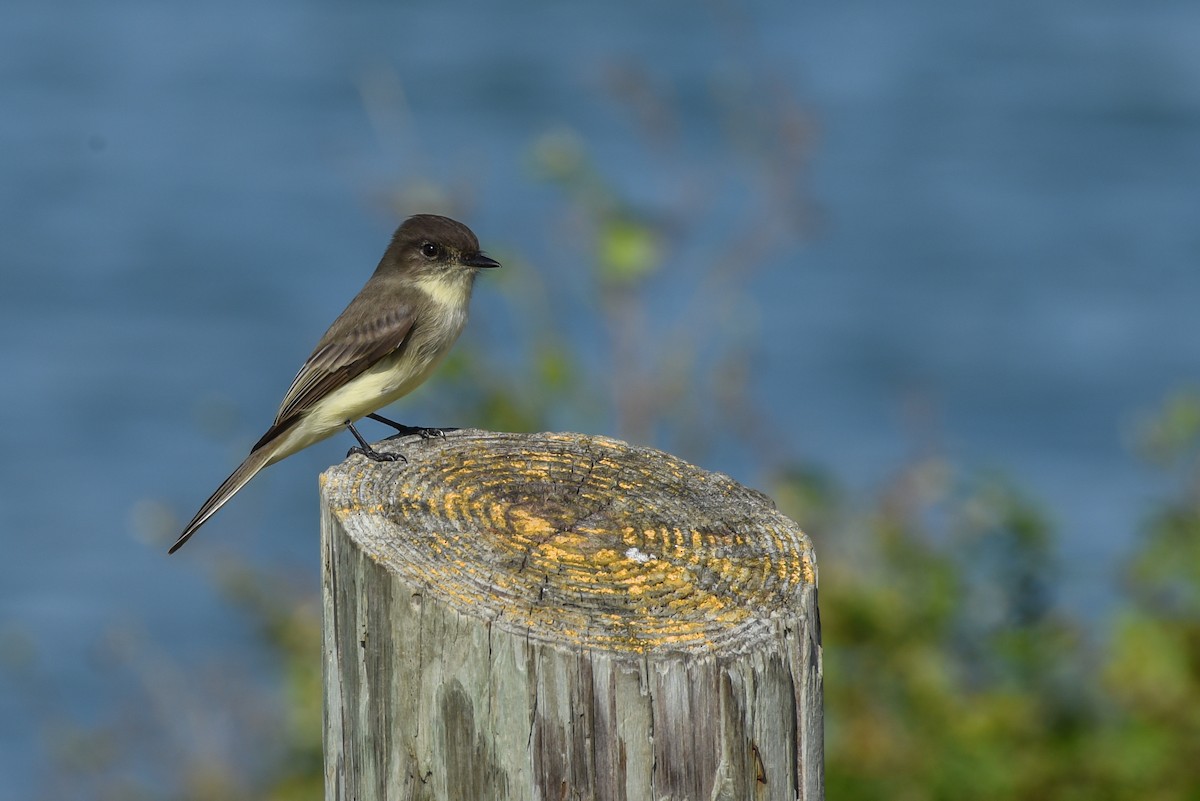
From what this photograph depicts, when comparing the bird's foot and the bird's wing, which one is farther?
the bird's wing

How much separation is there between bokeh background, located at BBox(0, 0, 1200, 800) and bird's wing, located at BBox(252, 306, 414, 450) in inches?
40.6

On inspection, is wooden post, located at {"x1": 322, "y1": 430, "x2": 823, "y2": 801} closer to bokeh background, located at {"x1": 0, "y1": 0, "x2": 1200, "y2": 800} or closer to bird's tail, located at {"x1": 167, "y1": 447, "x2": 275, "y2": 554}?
bird's tail, located at {"x1": 167, "y1": 447, "x2": 275, "y2": 554}

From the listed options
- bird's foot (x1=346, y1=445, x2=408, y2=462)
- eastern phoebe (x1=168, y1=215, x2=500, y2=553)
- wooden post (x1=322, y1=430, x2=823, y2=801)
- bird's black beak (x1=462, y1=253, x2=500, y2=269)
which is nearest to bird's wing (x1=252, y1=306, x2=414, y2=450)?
eastern phoebe (x1=168, y1=215, x2=500, y2=553)

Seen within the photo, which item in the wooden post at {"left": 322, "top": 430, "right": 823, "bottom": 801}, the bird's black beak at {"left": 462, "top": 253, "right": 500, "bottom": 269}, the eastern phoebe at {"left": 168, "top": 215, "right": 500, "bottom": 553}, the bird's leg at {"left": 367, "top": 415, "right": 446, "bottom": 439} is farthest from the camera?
the bird's black beak at {"left": 462, "top": 253, "right": 500, "bottom": 269}

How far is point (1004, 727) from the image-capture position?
6.02m

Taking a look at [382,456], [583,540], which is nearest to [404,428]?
[382,456]

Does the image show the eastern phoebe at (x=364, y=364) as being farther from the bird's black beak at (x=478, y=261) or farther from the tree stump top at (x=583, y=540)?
the tree stump top at (x=583, y=540)

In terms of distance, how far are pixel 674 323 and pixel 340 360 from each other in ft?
20.5

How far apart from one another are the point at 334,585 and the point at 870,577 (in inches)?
151

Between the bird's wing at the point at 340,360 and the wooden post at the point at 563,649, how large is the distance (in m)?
2.20

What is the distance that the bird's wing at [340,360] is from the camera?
580 cm

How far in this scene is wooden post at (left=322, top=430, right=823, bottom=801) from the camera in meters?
3.03

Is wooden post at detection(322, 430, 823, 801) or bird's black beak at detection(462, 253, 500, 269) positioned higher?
bird's black beak at detection(462, 253, 500, 269)

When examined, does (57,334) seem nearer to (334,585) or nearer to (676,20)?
(676,20)
